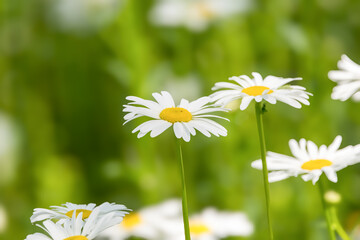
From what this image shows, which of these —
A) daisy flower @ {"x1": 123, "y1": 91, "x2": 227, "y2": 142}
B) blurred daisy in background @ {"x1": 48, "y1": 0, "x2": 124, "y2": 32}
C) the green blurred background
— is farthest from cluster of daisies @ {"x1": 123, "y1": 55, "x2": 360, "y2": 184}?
blurred daisy in background @ {"x1": 48, "y1": 0, "x2": 124, "y2": 32}

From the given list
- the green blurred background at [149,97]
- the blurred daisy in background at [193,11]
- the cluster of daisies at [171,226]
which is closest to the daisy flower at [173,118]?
the cluster of daisies at [171,226]

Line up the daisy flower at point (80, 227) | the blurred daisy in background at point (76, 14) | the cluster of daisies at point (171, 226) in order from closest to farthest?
1. the daisy flower at point (80, 227)
2. the cluster of daisies at point (171, 226)
3. the blurred daisy in background at point (76, 14)

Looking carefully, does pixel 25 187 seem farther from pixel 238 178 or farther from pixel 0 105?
pixel 238 178

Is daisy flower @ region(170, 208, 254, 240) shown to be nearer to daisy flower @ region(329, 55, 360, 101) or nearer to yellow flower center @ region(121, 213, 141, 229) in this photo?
yellow flower center @ region(121, 213, 141, 229)

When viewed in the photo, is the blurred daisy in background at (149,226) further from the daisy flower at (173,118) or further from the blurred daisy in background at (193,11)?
the blurred daisy in background at (193,11)

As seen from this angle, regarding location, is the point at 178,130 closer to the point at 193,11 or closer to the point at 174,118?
the point at 174,118

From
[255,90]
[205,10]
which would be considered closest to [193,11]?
[205,10]

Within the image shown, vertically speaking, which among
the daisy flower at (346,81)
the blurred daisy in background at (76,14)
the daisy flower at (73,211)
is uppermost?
the blurred daisy in background at (76,14)
